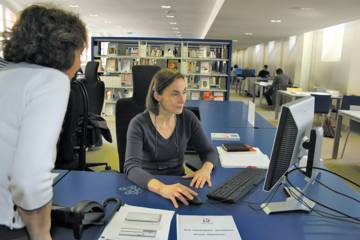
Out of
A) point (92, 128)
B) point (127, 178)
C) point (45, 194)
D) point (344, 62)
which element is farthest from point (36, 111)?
point (344, 62)

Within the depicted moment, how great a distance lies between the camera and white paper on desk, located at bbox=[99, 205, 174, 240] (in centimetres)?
113

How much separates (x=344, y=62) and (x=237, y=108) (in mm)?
5374

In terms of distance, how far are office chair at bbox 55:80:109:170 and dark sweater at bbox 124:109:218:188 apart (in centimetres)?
71

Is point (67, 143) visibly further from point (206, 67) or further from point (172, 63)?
point (206, 67)

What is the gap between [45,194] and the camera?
88 centimetres

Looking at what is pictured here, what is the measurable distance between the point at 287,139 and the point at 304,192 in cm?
46

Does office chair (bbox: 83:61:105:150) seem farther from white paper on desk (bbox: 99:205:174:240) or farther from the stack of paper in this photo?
white paper on desk (bbox: 99:205:174:240)

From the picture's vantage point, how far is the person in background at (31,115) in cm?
84

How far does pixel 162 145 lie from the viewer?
1.98m

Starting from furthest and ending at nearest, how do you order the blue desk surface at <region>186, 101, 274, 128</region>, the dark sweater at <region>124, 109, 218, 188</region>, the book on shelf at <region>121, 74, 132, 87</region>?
1. the book on shelf at <region>121, 74, 132, 87</region>
2. the blue desk surface at <region>186, 101, 274, 128</region>
3. the dark sweater at <region>124, 109, 218, 188</region>

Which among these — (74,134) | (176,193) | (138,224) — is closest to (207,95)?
(74,134)

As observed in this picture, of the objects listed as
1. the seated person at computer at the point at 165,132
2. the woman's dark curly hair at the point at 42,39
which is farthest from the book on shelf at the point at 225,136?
the woman's dark curly hair at the point at 42,39

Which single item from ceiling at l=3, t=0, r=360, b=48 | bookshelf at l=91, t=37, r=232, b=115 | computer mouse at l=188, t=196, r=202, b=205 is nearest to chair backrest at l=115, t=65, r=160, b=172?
computer mouse at l=188, t=196, r=202, b=205

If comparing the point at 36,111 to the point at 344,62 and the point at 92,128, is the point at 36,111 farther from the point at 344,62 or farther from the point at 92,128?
the point at 344,62
